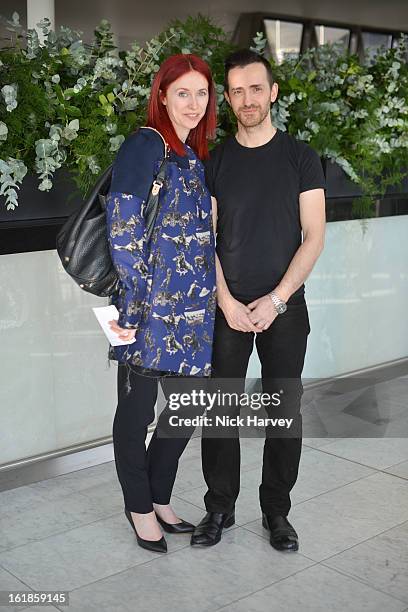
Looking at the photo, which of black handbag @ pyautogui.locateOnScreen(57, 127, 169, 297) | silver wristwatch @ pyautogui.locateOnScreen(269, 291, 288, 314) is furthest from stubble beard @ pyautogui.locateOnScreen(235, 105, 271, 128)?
silver wristwatch @ pyautogui.locateOnScreen(269, 291, 288, 314)

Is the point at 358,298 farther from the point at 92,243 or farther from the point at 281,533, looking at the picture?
the point at 92,243

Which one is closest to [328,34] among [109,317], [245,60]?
[245,60]

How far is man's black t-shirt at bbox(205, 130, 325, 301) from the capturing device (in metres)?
2.62

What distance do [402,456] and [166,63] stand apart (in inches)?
79.0

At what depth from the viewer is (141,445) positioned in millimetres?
2648

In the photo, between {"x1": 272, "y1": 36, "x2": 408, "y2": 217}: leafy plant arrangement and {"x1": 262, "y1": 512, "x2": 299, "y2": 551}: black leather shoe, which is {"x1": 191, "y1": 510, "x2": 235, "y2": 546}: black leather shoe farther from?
{"x1": 272, "y1": 36, "x2": 408, "y2": 217}: leafy plant arrangement

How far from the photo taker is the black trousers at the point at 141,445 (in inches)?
103

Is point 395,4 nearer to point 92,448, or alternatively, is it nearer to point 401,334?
point 401,334

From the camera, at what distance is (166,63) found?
8.12ft

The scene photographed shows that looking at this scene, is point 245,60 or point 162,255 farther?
point 245,60

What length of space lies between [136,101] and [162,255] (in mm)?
1164

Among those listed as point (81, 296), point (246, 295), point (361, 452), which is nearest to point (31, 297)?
point (81, 296)

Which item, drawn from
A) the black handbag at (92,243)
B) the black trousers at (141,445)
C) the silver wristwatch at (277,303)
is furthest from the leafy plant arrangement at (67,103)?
the silver wristwatch at (277,303)

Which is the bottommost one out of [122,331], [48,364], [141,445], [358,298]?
[141,445]
